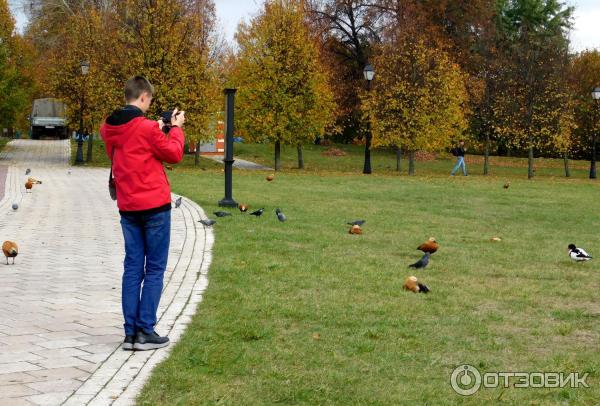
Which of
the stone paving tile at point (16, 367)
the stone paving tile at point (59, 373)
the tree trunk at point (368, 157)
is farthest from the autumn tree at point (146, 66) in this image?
the stone paving tile at point (59, 373)

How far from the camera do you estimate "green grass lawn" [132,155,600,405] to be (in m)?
4.47

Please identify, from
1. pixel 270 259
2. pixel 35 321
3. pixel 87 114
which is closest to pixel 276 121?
pixel 87 114

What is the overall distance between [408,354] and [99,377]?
2174mm

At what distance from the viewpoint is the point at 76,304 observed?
6863mm

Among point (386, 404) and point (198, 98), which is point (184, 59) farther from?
point (386, 404)

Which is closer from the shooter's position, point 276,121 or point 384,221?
point 384,221

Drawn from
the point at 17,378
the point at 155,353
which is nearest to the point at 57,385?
the point at 17,378

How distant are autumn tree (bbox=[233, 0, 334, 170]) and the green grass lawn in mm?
20703

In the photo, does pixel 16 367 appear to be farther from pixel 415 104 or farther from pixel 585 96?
pixel 585 96

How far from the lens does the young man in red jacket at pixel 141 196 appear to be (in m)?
5.25

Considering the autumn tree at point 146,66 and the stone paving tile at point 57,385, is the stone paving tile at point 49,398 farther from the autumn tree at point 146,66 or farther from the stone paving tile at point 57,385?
the autumn tree at point 146,66

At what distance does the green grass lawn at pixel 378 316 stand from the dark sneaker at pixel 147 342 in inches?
6.0

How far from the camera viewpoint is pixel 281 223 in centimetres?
1345

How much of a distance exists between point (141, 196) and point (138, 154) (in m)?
0.31
